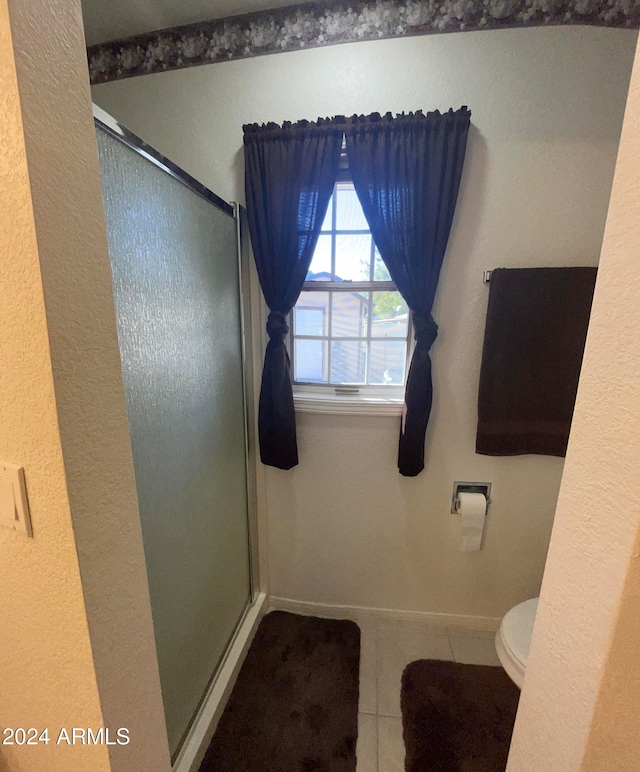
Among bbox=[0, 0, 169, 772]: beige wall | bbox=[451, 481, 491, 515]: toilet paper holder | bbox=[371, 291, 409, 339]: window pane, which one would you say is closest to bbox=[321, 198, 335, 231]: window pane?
bbox=[371, 291, 409, 339]: window pane

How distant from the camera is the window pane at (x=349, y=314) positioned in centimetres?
153

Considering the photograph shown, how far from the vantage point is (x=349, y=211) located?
1471mm

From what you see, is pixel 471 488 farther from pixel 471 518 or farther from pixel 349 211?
pixel 349 211

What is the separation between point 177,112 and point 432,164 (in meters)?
1.08

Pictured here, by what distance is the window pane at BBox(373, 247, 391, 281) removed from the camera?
4.88ft

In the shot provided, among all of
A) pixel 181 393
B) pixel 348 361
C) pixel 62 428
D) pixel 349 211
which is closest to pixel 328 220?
pixel 349 211

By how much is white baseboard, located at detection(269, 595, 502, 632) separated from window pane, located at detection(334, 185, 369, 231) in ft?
6.12

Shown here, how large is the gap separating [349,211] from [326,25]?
64cm

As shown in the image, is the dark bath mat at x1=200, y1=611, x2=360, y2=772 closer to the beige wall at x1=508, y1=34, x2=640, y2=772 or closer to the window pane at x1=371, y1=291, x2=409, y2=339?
the beige wall at x1=508, y1=34, x2=640, y2=772

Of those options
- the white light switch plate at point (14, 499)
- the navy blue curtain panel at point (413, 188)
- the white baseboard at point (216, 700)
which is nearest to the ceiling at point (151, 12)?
the navy blue curtain panel at point (413, 188)

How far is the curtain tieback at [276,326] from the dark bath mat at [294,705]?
1428 millimetres

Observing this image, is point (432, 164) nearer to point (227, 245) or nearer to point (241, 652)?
point (227, 245)

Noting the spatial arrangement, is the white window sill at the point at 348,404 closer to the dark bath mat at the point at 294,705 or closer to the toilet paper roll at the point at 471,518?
the toilet paper roll at the point at 471,518

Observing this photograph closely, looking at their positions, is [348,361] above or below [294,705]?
above
